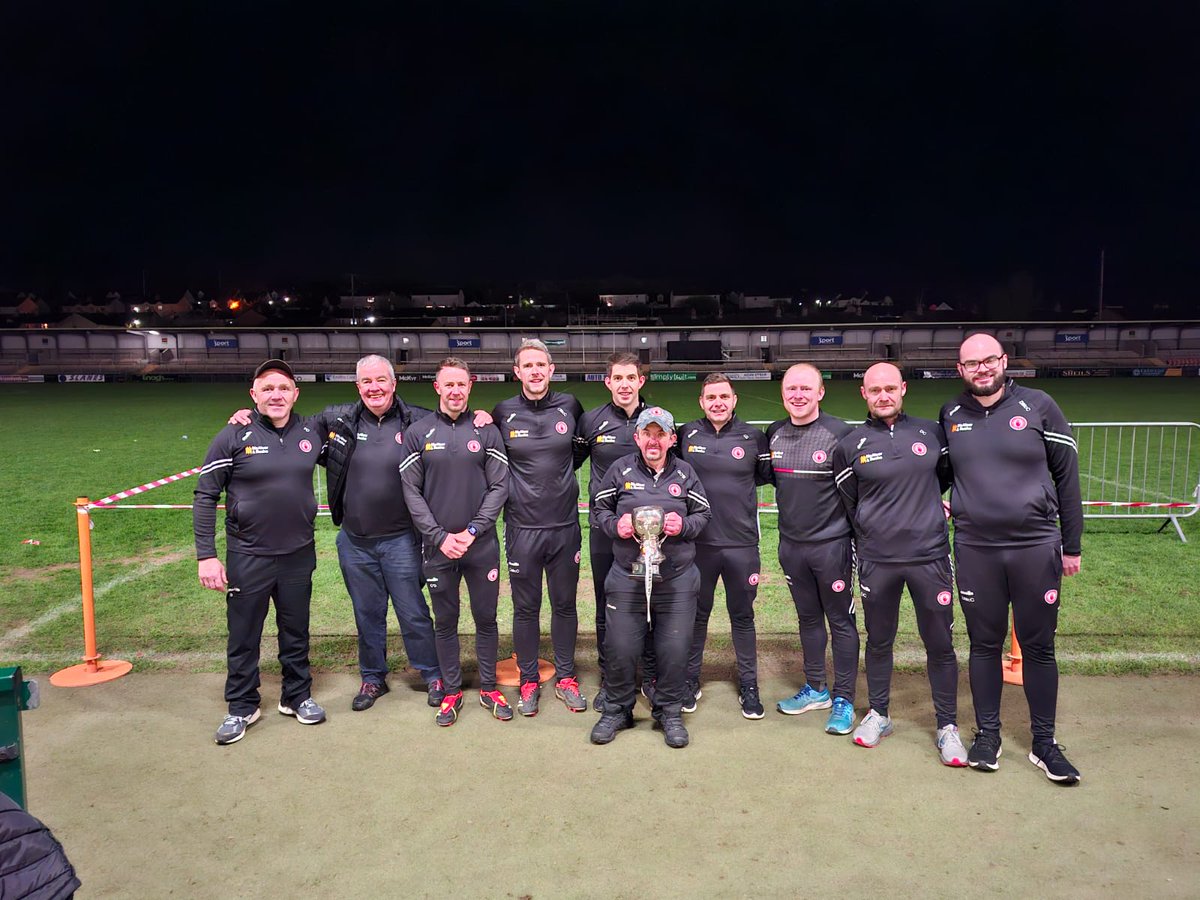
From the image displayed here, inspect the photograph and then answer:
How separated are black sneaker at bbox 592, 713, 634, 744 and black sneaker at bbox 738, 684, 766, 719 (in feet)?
2.59

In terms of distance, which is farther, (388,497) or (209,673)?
(209,673)

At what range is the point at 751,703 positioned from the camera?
17.5ft

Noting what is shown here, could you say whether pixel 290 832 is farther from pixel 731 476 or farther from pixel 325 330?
pixel 325 330

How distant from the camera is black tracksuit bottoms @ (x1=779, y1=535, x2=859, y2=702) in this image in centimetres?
521

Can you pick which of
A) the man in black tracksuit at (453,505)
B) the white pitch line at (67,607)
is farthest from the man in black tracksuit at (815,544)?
the white pitch line at (67,607)

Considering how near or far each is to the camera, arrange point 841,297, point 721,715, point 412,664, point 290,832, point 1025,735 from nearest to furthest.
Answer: point 290,832 → point 1025,735 → point 721,715 → point 412,664 → point 841,297

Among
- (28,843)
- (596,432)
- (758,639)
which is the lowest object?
(758,639)

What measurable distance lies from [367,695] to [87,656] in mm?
2392

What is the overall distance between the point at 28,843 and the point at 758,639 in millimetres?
5674

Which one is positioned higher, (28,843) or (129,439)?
(28,843)

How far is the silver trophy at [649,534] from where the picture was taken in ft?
15.9

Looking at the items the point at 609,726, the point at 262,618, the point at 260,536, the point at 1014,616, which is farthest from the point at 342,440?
the point at 1014,616

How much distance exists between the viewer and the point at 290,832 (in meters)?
4.04

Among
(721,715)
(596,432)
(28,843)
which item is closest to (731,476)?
(596,432)
